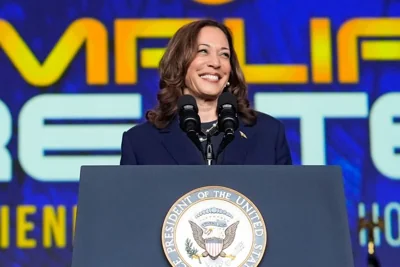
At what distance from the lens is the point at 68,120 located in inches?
165

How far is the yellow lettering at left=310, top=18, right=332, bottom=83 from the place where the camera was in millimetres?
4238

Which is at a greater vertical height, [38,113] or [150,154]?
[38,113]

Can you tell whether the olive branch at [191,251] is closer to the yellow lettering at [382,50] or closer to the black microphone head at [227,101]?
the black microphone head at [227,101]

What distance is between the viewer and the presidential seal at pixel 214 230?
1696 millimetres

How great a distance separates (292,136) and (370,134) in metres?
0.38

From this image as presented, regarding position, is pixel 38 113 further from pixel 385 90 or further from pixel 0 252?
pixel 385 90

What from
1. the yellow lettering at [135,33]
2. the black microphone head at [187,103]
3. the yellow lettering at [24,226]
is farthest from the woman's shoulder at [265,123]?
the yellow lettering at [24,226]

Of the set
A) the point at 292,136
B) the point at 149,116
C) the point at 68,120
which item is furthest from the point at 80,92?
the point at 149,116

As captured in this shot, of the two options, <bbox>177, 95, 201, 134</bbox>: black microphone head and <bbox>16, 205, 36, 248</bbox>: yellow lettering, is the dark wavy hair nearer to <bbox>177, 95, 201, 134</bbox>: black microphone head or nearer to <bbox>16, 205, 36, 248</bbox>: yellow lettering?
<bbox>177, 95, 201, 134</bbox>: black microphone head

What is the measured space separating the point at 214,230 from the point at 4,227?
8.49ft

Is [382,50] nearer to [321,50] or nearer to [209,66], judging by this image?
[321,50]

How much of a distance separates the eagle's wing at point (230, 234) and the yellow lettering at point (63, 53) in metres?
2.59

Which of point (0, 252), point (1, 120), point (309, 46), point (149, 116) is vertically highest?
point (309, 46)

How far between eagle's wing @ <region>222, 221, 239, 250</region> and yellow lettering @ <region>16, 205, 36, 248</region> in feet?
8.32
